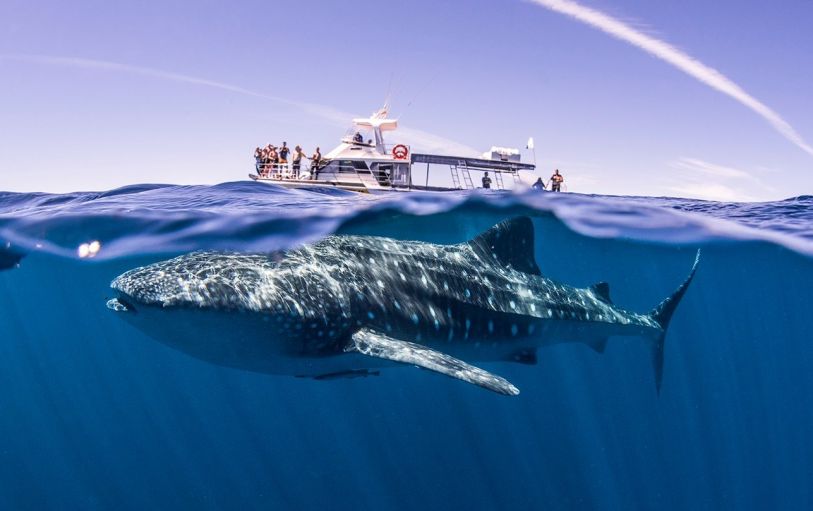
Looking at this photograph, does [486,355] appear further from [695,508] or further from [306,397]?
[306,397]

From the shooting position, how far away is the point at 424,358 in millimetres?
5082

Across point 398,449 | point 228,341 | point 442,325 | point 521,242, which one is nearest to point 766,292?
point 398,449

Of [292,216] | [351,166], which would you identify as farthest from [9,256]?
[351,166]

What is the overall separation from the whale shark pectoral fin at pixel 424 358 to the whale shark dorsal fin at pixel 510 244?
→ 8.86 ft

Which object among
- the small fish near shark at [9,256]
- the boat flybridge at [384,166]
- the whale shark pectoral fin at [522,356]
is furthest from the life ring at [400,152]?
the whale shark pectoral fin at [522,356]

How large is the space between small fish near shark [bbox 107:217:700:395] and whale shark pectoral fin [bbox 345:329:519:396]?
1 cm

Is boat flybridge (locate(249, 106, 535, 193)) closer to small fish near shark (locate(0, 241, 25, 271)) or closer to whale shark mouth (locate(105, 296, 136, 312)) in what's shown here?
small fish near shark (locate(0, 241, 25, 271))

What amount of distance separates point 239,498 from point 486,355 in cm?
1511

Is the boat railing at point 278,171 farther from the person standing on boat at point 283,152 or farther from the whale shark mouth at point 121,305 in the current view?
the whale shark mouth at point 121,305

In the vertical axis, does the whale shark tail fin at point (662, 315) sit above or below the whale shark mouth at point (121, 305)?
below

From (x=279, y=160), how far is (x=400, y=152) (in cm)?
719

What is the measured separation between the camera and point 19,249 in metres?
17.1

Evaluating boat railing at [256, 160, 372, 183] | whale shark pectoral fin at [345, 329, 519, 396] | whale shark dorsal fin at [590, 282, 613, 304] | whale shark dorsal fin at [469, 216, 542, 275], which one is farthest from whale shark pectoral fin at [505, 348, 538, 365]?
boat railing at [256, 160, 372, 183]

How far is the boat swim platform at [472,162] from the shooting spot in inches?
1238
